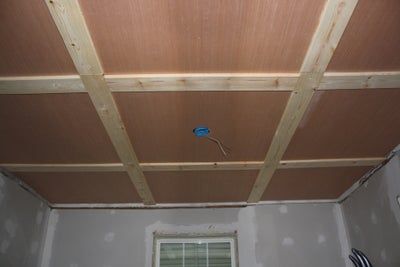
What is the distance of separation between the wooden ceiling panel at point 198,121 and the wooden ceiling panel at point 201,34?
0.23m

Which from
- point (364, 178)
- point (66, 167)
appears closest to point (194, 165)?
point (66, 167)

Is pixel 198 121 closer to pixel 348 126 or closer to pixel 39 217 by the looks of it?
pixel 348 126

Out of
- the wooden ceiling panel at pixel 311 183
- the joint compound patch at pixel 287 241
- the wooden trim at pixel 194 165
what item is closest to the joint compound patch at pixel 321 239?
the joint compound patch at pixel 287 241

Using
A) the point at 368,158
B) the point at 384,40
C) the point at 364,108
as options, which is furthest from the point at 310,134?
the point at 384,40

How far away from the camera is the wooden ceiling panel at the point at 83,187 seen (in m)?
2.91

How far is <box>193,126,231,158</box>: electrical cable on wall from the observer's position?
2.13 metres

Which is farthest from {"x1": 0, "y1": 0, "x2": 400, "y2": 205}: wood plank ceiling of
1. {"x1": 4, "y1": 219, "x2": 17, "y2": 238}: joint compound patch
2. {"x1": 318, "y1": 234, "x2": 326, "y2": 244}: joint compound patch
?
{"x1": 318, "y1": 234, "x2": 326, "y2": 244}: joint compound patch

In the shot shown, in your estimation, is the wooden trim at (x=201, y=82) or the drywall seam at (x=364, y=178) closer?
the wooden trim at (x=201, y=82)

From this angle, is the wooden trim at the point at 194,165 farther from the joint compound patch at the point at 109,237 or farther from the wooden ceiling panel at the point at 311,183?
the joint compound patch at the point at 109,237

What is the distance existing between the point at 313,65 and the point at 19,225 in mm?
2836

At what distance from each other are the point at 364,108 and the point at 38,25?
177cm

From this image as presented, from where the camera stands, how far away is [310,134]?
2.27 metres

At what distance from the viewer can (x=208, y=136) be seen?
7.41 feet

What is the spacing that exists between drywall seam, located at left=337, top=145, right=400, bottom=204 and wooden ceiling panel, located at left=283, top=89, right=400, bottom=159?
0.04 meters
